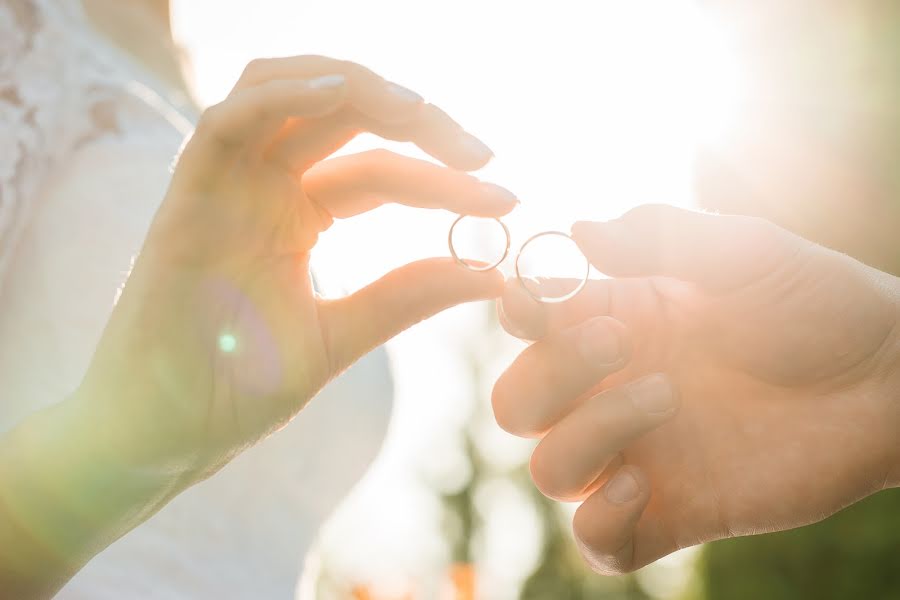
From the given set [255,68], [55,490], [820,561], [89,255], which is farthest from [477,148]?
[820,561]

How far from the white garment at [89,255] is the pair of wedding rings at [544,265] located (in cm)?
134

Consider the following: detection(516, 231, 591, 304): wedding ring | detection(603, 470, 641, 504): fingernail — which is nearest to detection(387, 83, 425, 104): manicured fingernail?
detection(516, 231, 591, 304): wedding ring

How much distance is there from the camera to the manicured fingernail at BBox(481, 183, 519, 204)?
2166 mm

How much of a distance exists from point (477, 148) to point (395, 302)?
492 millimetres

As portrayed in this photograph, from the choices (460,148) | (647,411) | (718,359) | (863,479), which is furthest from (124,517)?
(863,479)

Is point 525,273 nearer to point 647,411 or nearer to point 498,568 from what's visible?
point 647,411

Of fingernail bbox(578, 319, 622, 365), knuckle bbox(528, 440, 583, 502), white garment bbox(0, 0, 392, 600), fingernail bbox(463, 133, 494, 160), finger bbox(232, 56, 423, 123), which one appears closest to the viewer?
finger bbox(232, 56, 423, 123)

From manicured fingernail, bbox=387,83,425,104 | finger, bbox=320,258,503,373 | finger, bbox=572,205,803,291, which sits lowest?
finger, bbox=572,205,803,291

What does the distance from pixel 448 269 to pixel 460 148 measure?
38 cm

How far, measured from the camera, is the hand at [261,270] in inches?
71.2

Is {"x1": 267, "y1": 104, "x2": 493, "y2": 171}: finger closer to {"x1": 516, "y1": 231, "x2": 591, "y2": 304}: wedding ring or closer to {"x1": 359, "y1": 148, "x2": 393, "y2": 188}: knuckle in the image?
{"x1": 359, "y1": 148, "x2": 393, "y2": 188}: knuckle

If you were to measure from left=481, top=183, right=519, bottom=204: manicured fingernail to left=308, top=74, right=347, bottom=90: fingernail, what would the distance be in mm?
518

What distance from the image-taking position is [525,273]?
8.03 feet

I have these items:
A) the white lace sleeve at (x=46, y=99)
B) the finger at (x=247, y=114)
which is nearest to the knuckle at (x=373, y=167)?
the finger at (x=247, y=114)
